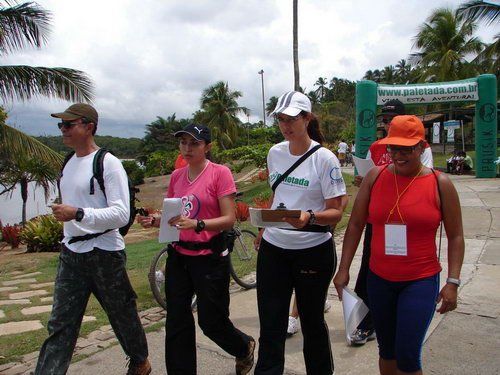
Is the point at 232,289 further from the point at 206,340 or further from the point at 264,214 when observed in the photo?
Answer: the point at 264,214

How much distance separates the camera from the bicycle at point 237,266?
4629 millimetres

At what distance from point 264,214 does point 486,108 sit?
49.0ft

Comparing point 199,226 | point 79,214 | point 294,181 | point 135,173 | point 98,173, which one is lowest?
point 135,173

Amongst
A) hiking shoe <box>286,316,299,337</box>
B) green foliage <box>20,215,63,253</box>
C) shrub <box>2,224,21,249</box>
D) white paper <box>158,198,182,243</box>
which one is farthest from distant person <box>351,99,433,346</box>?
shrub <box>2,224,21,249</box>

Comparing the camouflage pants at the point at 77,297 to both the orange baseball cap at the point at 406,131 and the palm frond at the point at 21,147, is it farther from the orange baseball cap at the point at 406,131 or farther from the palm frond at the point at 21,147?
the palm frond at the point at 21,147

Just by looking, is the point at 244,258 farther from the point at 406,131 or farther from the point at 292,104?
the point at 406,131

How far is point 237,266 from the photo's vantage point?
6.12 meters

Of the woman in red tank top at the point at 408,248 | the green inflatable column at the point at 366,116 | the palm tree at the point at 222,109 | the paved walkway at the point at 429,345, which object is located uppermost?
the palm tree at the point at 222,109

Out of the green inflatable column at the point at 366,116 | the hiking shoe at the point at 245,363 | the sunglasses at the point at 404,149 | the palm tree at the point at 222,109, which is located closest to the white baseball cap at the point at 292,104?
the sunglasses at the point at 404,149

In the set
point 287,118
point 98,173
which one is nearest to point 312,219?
point 287,118

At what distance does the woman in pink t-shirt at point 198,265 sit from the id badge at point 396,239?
991mm

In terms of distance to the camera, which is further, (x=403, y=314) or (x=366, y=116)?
(x=366, y=116)

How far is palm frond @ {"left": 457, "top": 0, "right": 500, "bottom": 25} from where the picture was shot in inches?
803

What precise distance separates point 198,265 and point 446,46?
3291cm
